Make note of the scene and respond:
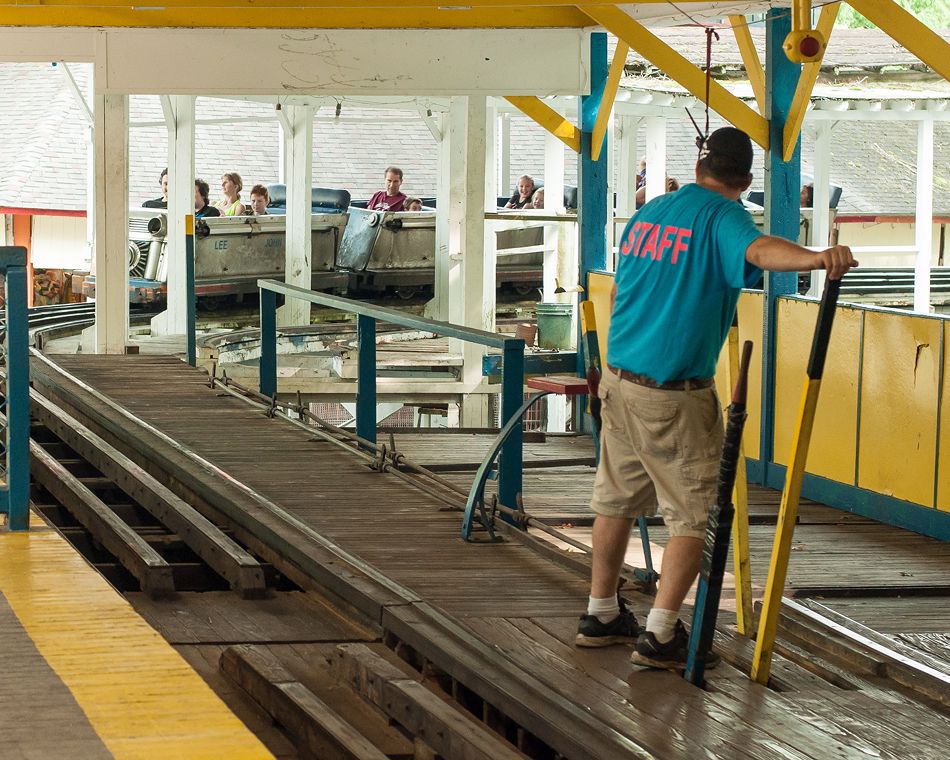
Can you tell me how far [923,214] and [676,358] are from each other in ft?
47.9

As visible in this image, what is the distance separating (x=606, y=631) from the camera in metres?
5.23

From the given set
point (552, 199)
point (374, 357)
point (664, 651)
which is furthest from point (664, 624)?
point (552, 199)

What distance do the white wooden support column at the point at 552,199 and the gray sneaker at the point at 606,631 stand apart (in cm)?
1106

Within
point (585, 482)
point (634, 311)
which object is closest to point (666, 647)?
point (634, 311)

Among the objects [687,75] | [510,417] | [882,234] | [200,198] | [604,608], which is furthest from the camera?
[882,234]

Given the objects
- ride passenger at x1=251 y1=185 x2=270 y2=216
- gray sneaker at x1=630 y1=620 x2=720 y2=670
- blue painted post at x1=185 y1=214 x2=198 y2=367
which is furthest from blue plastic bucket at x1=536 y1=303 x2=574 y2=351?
gray sneaker at x1=630 y1=620 x2=720 y2=670

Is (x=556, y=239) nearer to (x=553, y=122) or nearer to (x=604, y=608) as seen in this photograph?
(x=553, y=122)

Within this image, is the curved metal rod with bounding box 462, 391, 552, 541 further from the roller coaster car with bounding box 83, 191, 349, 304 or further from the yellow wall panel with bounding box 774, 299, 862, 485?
the roller coaster car with bounding box 83, 191, 349, 304

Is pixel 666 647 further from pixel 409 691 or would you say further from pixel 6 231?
pixel 6 231

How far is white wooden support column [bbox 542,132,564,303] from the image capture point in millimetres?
16391

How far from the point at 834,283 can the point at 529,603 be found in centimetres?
219

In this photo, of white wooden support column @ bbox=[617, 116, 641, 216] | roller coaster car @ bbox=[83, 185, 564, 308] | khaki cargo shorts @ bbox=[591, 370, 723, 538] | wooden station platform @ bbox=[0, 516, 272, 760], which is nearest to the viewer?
wooden station platform @ bbox=[0, 516, 272, 760]

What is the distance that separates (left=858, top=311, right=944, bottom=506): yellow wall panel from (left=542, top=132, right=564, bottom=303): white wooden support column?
7476mm

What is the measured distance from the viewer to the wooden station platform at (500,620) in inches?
174
